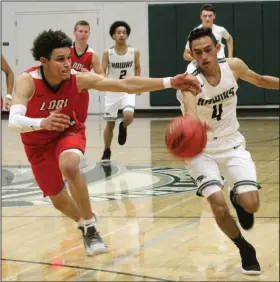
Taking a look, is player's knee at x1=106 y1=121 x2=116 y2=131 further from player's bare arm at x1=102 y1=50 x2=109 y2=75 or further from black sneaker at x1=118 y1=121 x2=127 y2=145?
player's bare arm at x1=102 y1=50 x2=109 y2=75

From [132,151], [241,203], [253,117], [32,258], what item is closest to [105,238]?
[32,258]

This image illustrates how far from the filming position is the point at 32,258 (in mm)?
5578

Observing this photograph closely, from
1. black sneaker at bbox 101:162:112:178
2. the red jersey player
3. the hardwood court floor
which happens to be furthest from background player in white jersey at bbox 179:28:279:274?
black sneaker at bbox 101:162:112:178

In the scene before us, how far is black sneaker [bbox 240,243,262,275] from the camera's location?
497 centimetres

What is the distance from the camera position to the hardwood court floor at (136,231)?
16.9ft

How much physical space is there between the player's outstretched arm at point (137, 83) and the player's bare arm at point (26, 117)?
325mm

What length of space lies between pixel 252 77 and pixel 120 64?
19.6ft

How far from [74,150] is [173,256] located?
3.59 feet

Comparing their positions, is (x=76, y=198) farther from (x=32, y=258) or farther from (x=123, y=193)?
(x=123, y=193)

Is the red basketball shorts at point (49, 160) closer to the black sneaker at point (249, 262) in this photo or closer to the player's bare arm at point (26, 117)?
the player's bare arm at point (26, 117)

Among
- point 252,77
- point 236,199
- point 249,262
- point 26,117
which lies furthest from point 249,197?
point 26,117

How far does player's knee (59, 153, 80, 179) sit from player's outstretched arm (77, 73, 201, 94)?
536 millimetres

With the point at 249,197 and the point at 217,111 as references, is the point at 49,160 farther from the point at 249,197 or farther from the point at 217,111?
the point at 249,197

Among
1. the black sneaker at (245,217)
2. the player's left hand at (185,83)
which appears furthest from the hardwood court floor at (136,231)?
the player's left hand at (185,83)
